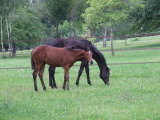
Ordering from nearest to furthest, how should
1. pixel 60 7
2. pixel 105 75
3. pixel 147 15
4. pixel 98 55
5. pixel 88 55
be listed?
pixel 88 55 < pixel 105 75 < pixel 98 55 < pixel 147 15 < pixel 60 7

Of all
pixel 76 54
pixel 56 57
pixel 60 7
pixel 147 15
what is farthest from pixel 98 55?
pixel 60 7

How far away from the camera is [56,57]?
1004 cm

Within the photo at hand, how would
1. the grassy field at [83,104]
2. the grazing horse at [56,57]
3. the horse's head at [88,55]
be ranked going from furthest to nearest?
the horse's head at [88,55]
the grazing horse at [56,57]
the grassy field at [83,104]

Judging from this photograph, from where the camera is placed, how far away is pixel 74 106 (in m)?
7.25

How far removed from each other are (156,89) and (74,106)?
3.18m

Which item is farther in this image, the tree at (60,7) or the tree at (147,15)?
the tree at (60,7)

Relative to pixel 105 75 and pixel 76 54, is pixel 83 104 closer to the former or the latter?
pixel 76 54

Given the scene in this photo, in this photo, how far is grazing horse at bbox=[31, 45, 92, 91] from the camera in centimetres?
992

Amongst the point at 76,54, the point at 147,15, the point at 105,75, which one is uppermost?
the point at 147,15

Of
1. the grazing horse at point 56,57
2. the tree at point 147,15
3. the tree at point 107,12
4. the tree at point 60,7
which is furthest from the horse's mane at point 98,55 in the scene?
the tree at point 60,7

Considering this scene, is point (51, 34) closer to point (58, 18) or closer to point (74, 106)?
point (58, 18)

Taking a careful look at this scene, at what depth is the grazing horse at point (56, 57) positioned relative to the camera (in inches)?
391

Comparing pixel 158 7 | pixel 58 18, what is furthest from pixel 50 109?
pixel 58 18

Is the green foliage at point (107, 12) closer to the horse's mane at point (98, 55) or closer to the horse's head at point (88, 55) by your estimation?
the horse's mane at point (98, 55)
